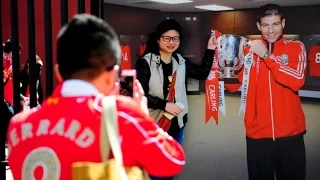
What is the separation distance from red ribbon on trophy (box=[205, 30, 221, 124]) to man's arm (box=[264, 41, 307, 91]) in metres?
0.45

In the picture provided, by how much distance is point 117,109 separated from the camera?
144 centimetres

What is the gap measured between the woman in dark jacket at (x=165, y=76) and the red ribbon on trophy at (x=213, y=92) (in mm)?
75

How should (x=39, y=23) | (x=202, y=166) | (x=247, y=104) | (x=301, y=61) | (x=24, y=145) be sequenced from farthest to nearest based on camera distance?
(x=39, y=23), (x=202, y=166), (x=247, y=104), (x=301, y=61), (x=24, y=145)

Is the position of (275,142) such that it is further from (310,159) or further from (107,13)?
(107,13)

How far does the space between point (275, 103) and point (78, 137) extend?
2141 mm

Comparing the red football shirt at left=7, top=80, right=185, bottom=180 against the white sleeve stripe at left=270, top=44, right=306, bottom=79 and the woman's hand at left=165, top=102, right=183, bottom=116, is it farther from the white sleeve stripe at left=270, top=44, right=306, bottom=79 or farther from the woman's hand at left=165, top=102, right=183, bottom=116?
the woman's hand at left=165, top=102, right=183, bottom=116

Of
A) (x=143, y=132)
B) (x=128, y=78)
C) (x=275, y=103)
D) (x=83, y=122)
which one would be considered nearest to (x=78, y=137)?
(x=83, y=122)

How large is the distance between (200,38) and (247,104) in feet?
2.06

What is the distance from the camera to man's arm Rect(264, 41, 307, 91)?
315 centimetres

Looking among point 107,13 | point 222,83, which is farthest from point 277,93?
point 107,13

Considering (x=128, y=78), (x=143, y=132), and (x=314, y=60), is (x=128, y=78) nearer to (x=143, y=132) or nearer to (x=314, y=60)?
(x=143, y=132)

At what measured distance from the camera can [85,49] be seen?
56.4 inches

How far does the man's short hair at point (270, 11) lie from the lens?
320cm

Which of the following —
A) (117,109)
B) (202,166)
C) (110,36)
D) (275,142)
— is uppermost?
(110,36)
